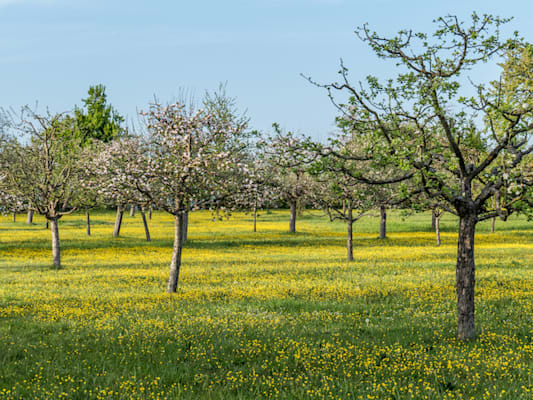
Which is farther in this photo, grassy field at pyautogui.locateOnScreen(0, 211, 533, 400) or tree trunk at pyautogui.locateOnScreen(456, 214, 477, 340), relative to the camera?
tree trunk at pyautogui.locateOnScreen(456, 214, 477, 340)

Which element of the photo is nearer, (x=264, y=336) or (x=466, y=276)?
(x=466, y=276)

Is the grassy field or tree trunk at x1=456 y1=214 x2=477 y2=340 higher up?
tree trunk at x1=456 y1=214 x2=477 y2=340

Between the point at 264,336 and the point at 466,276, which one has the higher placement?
the point at 466,276

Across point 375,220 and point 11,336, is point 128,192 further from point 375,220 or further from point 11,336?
point 375,220

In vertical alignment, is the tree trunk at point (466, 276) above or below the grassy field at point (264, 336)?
above

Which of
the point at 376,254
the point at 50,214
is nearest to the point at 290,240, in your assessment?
the point at 376,254

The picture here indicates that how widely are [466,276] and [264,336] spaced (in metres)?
4.79

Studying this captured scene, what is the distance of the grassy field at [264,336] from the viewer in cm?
829

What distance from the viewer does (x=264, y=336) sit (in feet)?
37.6

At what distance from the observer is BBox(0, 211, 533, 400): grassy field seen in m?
8.29

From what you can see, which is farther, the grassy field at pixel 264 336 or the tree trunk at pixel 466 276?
the tree trunk at pixel 466 276

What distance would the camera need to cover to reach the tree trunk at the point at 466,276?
35.5 feet

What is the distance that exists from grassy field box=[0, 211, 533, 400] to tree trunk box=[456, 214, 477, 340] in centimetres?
46

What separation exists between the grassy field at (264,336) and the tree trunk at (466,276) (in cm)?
46
